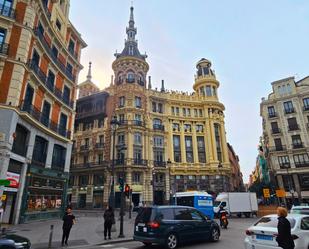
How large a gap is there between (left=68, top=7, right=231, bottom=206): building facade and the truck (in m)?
11.6

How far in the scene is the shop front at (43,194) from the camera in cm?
1764

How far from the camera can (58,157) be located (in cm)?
2261

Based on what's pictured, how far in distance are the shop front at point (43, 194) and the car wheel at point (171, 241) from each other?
13.0 meters

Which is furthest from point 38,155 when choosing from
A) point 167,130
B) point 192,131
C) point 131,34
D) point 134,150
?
point 131,34

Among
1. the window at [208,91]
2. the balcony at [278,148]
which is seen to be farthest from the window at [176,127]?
the balcony at [278,148]

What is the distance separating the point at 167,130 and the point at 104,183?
16.0m

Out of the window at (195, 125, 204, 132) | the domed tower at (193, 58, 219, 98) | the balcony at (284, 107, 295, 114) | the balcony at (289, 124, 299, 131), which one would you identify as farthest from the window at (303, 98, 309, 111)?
the window at (195, 125, 204, 132)

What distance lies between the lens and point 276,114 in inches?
1746

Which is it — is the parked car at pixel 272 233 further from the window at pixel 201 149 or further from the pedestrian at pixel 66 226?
the window at pixel 201 149

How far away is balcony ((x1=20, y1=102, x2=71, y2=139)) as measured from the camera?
17.8 m

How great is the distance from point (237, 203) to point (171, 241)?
896 inches

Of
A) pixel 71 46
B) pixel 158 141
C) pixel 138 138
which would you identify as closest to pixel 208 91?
pixel 158 141

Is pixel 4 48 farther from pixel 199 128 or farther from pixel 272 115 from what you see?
pixel 272 115

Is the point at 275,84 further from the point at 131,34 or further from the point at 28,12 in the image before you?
the point at 28,12
